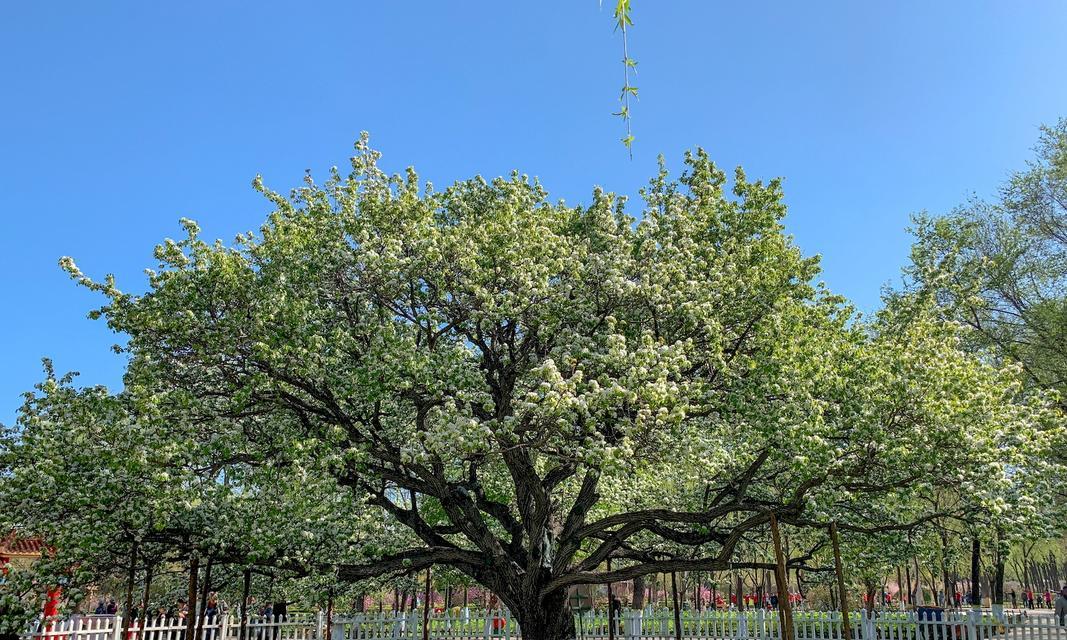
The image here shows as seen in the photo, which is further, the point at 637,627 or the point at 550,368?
the point at 637,627

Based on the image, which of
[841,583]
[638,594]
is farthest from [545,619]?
[638,594]

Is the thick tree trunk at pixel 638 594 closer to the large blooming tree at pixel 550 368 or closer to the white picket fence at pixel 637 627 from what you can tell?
the white picket fence at pixel 637 627

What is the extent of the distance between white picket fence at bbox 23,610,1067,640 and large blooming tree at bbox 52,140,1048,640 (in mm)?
3730

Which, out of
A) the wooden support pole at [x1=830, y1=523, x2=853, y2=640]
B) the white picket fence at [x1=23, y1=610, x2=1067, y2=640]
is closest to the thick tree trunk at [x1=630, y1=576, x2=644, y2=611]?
the white picket fence at [x1=23, y1=610, x2=1067, y2=640]

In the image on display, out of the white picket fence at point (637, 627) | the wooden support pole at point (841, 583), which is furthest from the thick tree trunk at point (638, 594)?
the wooden support pole at point (841, 583)

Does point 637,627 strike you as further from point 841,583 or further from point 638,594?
point 638,594

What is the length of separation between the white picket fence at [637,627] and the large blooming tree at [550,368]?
3730 millimetres

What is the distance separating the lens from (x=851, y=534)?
17172mm

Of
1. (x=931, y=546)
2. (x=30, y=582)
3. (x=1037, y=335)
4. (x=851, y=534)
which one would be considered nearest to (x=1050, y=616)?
(x=931, y=546)

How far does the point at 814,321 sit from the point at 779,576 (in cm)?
603

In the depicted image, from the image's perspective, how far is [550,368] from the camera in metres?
12.2

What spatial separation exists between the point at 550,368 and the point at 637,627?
1376cm

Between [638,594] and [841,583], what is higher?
[841,583]

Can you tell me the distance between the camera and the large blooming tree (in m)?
13.1
